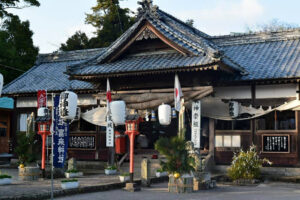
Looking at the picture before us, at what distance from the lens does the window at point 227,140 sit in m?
18.8

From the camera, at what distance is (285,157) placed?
1780 cm

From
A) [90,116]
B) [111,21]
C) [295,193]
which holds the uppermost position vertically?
[111,21]

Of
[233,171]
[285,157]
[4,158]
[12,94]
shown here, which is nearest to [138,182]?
[233,171]

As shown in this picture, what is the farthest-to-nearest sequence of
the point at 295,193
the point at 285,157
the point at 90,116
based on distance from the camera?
the point at 90,116, the point at 285,157, the point at 295,193

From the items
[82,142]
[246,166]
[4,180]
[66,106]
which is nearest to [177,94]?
[246,166]

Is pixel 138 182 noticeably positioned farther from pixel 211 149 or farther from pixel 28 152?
pixel 28 152

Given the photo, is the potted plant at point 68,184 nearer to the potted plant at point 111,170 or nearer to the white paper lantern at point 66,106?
the white paper lantern at point 66,106

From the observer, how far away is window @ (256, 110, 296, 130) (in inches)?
707

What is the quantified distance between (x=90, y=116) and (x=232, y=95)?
7.49 m

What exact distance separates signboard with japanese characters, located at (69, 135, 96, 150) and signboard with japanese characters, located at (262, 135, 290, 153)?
9342 mm

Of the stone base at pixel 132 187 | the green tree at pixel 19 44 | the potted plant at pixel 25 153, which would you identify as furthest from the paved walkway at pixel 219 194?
the green tree at pixel 19 44

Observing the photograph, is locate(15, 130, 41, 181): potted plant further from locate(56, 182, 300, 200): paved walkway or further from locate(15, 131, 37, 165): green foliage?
locate(56, 182, 300, 200): paved walkway

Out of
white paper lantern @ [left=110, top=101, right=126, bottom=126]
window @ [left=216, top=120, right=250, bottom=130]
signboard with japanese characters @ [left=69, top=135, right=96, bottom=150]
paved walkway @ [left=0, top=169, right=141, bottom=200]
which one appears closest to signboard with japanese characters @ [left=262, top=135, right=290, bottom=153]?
window @ [left=216, top=120, right=250, bottom=130]

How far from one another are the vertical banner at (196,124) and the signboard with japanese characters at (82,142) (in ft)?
23.2
